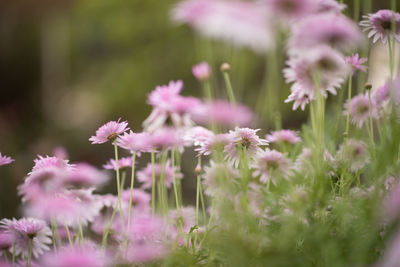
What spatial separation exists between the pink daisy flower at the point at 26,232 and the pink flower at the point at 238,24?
47cm

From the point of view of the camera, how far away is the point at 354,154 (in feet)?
2.14

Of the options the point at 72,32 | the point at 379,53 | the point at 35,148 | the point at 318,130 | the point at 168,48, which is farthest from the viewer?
the point at 72,32

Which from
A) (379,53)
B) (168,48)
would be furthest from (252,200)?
(168,48)

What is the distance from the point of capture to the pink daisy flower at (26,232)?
0.68 metres

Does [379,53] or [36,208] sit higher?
[379,53]

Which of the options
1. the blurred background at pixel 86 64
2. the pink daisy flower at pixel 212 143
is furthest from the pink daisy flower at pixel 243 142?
the blurred background at pixel 86 64

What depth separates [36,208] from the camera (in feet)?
1.64

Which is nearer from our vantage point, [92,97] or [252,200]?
[252,200]

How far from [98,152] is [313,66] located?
3909 millimetres

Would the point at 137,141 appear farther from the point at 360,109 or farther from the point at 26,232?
the point at 360,109

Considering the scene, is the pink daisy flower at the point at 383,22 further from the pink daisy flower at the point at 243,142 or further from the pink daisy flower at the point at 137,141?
the pink daisy flower at the point at 137,141

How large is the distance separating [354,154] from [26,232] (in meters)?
0.59

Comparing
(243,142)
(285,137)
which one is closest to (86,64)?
(285,137)

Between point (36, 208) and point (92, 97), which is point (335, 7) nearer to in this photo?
point (36, 208)
